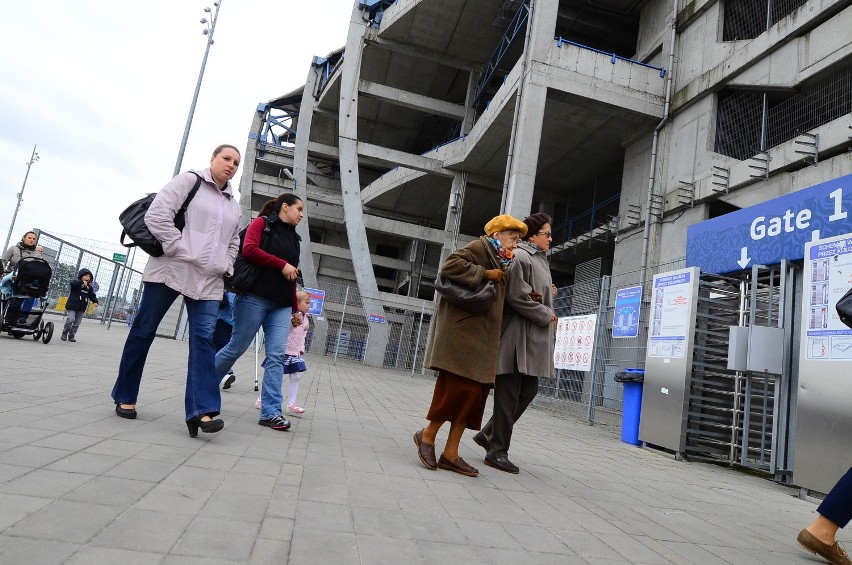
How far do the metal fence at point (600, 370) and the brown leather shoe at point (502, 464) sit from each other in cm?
548

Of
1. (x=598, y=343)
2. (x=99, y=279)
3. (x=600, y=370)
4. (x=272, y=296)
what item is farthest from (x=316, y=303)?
(x=272, y=296)

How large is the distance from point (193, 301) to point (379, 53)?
27.0m

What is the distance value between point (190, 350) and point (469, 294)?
6.55 ft

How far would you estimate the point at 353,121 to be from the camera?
26.6 m

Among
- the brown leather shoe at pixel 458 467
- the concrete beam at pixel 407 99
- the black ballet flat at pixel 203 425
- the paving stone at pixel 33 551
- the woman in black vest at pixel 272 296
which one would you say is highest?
the concrete beam at pixel 407 99

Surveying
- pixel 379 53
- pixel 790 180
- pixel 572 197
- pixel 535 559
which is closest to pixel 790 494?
pixel 535 559

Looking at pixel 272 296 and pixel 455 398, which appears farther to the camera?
pixel 272 296

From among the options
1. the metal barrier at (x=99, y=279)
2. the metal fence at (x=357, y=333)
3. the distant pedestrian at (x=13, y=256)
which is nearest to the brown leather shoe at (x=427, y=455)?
the distant pedestrian at (x=13, y=256)

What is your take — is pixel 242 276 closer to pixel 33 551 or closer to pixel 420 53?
pixel 33 551

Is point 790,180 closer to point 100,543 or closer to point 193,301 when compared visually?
point 193,301

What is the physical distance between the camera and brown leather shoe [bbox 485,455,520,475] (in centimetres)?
450

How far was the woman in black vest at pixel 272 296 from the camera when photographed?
4.59 m

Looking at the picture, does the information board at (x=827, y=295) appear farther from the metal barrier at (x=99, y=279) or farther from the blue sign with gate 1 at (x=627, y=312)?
the metal barrier at (x=99, y=279)

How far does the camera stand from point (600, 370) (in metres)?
10.6
